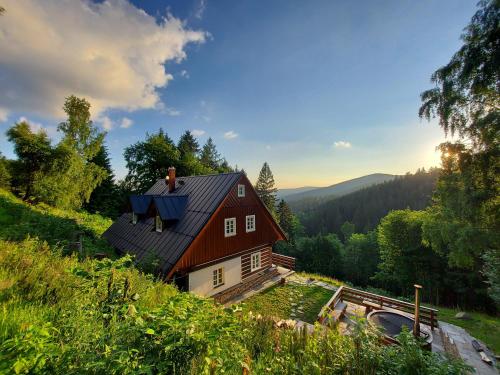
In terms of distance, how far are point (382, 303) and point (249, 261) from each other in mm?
8668

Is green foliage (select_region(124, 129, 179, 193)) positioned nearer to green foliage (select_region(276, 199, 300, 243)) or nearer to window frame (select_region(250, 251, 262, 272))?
window frame (select_region(250, 251, 262, 272))

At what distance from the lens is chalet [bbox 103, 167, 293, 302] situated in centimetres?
1173

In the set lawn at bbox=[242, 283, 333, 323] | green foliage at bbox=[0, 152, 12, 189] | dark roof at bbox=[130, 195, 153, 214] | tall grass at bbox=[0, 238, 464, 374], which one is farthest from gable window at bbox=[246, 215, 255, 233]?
green foliage at bbox=[0, 152, 12, 189]

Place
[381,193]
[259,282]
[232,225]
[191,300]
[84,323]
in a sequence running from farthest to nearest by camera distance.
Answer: [381,193] → [259,282] → [232,225] → [191,300] → [84,323]

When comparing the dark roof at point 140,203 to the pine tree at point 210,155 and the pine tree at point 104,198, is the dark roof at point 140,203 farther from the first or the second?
the pine tree at point 210,155

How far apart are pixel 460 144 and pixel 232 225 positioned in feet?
45.7

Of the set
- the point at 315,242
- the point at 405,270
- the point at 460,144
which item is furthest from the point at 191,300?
the point at 315,242

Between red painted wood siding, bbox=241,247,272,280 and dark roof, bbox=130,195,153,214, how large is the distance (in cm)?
753

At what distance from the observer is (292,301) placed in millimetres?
13336

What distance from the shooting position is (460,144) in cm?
1207

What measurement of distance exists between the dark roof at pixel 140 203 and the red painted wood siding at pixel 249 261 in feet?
24.7

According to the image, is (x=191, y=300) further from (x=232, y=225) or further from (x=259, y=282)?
(x=259, y=282)

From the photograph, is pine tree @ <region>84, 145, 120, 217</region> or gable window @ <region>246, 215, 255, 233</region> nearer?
gable window @ <region>246, 215, 255, 233</region>

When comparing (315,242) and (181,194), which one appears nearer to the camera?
(181,194)
